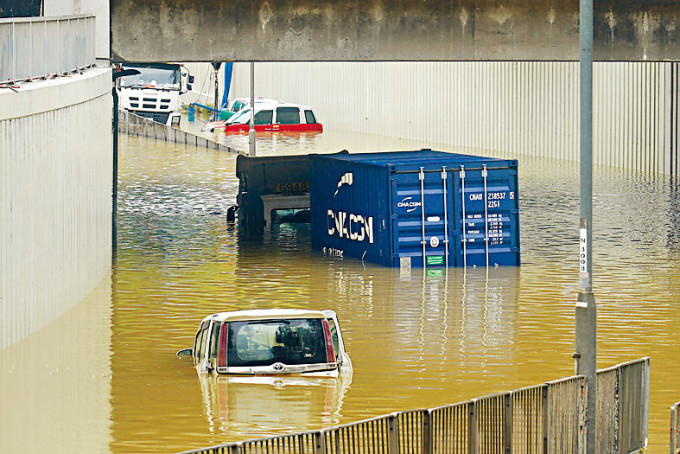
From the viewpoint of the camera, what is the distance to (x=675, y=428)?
14.0 meters

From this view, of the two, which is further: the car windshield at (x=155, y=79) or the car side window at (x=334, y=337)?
the car windshield at (x=155, y=79)

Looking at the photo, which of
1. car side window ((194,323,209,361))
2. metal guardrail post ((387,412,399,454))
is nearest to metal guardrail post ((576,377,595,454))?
metal guardrail post ((387,412,399,454))

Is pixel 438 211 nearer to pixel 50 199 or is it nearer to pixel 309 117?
pixel 50 199

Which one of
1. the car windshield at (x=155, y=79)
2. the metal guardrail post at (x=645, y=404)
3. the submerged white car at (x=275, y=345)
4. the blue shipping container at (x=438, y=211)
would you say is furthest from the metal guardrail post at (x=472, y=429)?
the car windshield at (x=155, y=79)

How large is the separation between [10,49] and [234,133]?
52638 mm

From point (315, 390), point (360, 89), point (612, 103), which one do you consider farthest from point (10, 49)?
point (360, 89)

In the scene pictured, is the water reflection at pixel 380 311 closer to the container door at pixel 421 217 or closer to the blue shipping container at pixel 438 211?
the container door at pixel 421 217

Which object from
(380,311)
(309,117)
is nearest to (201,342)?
(380,311)

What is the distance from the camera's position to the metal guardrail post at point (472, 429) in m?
12.8

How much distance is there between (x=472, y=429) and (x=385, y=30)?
1823 centimetres

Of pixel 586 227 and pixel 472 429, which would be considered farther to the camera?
pixel 586 227

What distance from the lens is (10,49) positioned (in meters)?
22.1

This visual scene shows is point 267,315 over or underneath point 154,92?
underneath

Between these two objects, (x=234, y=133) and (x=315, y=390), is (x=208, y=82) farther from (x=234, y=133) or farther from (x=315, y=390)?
(x=315, y=390)
